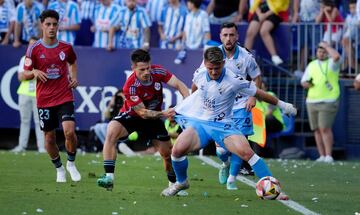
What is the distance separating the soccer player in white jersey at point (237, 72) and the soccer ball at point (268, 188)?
1.92 m

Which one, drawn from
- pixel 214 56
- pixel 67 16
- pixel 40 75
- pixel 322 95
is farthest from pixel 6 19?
pixel 214 56

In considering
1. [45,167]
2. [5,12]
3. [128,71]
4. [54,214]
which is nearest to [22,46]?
[5,12]

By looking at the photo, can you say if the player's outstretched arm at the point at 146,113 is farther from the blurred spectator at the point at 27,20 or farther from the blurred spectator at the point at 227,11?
the blurred spectator at the point at 227,11

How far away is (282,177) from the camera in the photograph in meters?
16.6

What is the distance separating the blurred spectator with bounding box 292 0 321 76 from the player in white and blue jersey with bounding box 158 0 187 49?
244 cm

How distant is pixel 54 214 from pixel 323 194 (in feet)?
13.8

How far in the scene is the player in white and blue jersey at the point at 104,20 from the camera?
22.8 meters

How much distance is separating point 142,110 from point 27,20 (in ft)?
33.1

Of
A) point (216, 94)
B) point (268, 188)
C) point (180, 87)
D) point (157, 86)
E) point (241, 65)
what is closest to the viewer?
point (268, 188)

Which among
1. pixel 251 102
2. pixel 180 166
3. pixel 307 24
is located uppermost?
pixel 307 24

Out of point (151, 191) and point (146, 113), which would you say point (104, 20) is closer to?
point (151, 191)

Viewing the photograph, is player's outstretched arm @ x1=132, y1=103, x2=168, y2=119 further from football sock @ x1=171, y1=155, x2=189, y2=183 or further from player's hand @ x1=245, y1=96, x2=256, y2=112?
player's hand @ x1=245, y1=96, x2=256, y2=112

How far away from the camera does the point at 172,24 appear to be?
Answer: 2298cm

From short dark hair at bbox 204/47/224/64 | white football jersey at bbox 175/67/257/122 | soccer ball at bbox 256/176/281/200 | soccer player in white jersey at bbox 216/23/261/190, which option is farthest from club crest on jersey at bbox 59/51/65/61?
soccer ball at bbox 256/176/281/200
